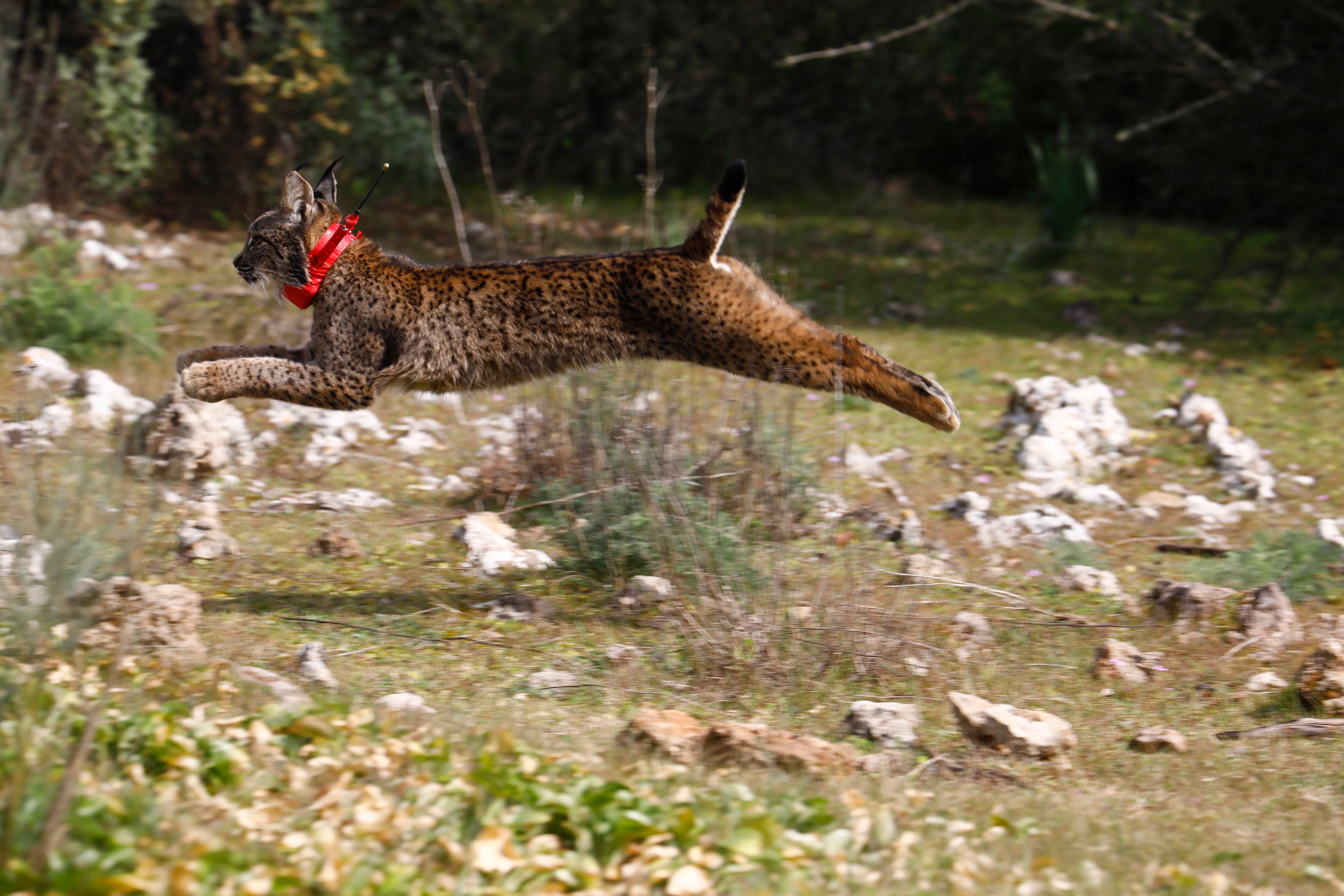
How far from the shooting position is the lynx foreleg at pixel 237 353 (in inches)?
218

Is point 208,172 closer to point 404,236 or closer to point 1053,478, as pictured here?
point 404,236

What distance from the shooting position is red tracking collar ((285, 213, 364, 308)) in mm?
5605

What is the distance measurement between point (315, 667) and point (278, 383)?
1308mm

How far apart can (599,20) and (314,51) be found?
3.59 metres

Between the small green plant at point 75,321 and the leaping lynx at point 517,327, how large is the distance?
9.42 ft

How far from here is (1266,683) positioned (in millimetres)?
5133

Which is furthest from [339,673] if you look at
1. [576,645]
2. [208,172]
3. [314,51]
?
[208,172]

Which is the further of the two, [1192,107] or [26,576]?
[1192,107]

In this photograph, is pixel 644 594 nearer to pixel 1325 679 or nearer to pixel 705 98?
pixel 1325 679

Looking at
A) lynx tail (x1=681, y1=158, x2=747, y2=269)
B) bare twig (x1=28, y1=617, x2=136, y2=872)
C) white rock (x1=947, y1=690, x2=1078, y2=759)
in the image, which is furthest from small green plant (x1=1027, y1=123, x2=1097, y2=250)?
bare twig (x1=28, y1=617, x2=136, y2=872)

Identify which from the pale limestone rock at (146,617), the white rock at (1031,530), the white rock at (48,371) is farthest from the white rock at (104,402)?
the white rock at (1031,530)

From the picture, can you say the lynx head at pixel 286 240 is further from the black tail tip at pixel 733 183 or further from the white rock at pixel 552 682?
the white rock at pixel 552 682

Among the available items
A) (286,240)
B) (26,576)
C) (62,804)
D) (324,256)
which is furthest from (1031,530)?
(62,804)

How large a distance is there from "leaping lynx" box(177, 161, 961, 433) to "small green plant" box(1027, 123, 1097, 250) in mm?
6133
